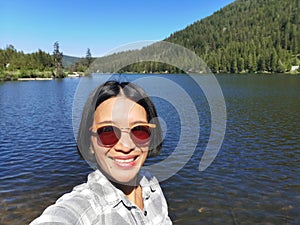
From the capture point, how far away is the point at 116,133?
2633 mm

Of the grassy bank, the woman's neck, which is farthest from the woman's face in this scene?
the grassy bank

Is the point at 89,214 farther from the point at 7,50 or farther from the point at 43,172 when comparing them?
the point at 7,50

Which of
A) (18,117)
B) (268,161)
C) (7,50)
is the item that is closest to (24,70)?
(7,50)

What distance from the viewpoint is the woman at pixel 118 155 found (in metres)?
2.16

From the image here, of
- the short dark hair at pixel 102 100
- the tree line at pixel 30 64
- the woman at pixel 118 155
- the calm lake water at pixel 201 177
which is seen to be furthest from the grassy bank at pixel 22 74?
the woman at pixel 118 155

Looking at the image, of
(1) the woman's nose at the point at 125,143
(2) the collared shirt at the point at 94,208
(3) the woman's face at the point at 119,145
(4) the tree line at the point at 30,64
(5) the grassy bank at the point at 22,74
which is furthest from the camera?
(4) the tree line at the point at 30,64

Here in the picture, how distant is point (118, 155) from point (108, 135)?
216 mm

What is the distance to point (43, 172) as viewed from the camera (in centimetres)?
1378

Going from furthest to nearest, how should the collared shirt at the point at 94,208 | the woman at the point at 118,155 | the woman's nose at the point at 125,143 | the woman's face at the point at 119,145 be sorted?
the woman's nose at the point at 125,143 < the woman's face at the point at 119,145 < the woman at the point at 118,155 < the collared shirt at the point at 94,208

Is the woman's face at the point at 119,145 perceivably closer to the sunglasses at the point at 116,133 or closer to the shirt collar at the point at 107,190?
the sunglasses at the point at 116,133

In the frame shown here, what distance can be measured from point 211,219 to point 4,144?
1560cm

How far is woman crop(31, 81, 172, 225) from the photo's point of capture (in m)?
2.16

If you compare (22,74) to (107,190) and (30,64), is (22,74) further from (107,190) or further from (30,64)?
(107,190)

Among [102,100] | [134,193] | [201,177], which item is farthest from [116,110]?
[201,177]
